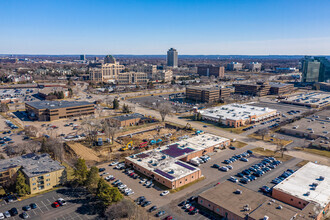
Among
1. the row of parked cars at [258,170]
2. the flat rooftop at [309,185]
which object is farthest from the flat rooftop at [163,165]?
the flat rooftop at [309,185]

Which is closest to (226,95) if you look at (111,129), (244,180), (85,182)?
Result: (111,129)

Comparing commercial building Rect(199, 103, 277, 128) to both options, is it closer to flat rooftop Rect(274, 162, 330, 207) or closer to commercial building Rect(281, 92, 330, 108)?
commercial building Rect(281, 92, 330, 108)

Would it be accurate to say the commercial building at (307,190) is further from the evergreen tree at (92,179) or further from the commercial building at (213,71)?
the commercial building at (213,71)

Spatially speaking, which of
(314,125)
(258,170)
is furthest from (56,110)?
(314,125)

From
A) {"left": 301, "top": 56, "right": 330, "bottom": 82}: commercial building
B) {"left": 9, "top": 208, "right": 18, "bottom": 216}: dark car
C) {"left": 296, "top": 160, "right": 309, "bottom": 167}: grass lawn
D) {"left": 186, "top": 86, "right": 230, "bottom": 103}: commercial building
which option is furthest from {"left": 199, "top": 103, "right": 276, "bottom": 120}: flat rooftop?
{"left": 301, "top": 56, "right": 330, "bottom": 82}: commercial building

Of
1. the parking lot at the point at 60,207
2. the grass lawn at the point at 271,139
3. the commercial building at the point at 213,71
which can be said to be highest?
the commercial building at the point at 213,71

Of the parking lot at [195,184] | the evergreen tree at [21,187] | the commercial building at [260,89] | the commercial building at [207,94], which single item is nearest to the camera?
the parking lot at [195,184]
